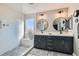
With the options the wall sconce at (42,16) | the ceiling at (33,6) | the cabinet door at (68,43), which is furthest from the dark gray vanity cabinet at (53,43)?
the ceiling at (33,6)

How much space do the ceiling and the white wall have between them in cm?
9

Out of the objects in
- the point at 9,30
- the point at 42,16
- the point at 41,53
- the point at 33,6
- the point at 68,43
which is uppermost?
the point at 33,6

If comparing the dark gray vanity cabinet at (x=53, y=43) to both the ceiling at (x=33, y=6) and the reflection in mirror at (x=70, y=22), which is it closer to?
the reflection in mirror at (x=70, y=22)

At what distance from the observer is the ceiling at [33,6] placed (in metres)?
1.72

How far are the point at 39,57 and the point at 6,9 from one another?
993mm

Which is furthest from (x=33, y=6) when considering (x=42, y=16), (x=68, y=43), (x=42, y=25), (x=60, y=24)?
(x=68, y=43)

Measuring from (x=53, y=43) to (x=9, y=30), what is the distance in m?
0.85

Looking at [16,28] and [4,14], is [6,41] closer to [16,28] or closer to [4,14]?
[16,28]

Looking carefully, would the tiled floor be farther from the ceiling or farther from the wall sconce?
the ceiling

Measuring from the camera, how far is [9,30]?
1.76 metres

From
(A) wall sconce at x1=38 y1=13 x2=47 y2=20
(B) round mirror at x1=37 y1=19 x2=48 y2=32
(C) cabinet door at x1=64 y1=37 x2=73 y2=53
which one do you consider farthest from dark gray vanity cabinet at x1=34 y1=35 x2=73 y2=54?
(A) wall sconce at x1=38 y1=13 x2=47 y2=20

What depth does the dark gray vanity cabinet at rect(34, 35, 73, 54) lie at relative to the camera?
6.17 ft

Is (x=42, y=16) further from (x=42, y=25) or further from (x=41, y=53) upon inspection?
(x=41, y=53)

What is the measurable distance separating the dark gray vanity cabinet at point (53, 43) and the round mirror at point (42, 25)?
0.50ft
